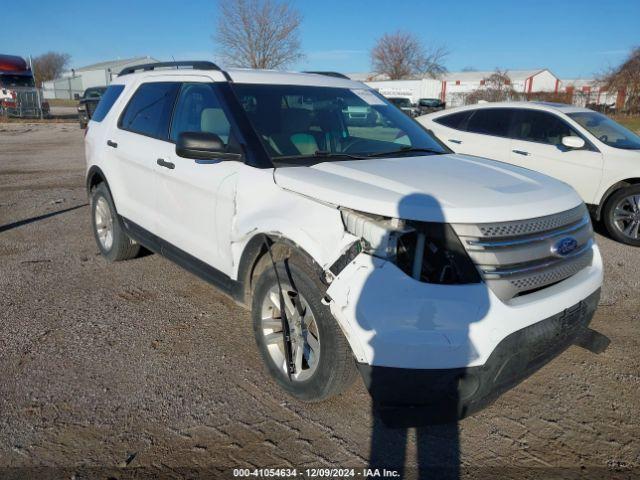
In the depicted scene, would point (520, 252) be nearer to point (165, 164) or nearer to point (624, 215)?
point (165, 164)

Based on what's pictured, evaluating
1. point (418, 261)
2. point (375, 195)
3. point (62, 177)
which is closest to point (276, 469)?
point (418, 261)

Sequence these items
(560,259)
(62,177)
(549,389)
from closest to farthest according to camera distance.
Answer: (560,259)
(549,389)
(62,177)

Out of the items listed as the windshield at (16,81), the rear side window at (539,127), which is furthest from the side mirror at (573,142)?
the windshield at (16,81)

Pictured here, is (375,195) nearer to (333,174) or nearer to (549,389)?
(333,174)

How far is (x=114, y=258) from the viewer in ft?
18.0

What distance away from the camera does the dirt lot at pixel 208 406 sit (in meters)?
2.67

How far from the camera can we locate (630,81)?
3653 centimetres

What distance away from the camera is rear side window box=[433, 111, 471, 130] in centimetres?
842

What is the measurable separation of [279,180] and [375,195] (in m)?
0.67

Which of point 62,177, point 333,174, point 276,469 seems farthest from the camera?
point 62,177

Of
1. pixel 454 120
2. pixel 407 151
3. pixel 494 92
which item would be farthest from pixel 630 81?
pixel 407 151

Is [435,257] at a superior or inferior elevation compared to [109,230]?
superior

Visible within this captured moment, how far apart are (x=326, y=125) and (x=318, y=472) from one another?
2.42 metres

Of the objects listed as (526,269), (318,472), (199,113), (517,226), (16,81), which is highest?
(16,81)
